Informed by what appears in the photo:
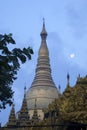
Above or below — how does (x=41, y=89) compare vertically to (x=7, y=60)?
above

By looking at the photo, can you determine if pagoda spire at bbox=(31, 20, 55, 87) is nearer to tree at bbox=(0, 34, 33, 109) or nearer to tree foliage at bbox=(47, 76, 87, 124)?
tree foliage at bbox=(47, 76, 87, 124)

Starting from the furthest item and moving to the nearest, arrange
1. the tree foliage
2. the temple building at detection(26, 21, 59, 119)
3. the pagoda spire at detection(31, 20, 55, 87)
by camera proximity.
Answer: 1. the pagoda spire at detection(31, 20, 55, 87)
2. the temple building at detection(26, 21, 59, 119)
3. the tree foliage

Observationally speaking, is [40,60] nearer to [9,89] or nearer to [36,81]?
[36,81]

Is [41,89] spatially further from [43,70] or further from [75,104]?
[75,104]

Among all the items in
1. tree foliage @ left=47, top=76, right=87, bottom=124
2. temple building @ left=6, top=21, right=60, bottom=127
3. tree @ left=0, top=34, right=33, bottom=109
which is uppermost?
temple building @ left=6, top=21, right=60, bottom=127

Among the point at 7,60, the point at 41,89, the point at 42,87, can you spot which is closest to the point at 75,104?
the point at 7,60

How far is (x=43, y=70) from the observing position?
8750 cm

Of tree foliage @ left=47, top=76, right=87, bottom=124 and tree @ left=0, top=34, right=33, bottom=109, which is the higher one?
tree foliage @ left=47, top=76, right=87, bottom=124

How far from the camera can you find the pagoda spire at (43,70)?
85.7 metres

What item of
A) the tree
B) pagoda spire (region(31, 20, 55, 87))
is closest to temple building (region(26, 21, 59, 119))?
pagoda spire (region(31, 20, 55, 87))

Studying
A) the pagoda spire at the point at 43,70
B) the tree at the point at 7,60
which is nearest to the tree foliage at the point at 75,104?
the tree at the point at 7,60

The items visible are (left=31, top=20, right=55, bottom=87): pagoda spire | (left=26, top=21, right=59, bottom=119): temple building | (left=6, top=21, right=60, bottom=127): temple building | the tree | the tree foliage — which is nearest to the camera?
the tree

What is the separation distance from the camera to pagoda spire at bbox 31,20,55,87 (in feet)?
281

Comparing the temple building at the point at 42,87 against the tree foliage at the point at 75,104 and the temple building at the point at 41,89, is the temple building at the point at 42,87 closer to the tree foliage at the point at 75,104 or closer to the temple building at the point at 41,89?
the temple building at the point at 41,89
